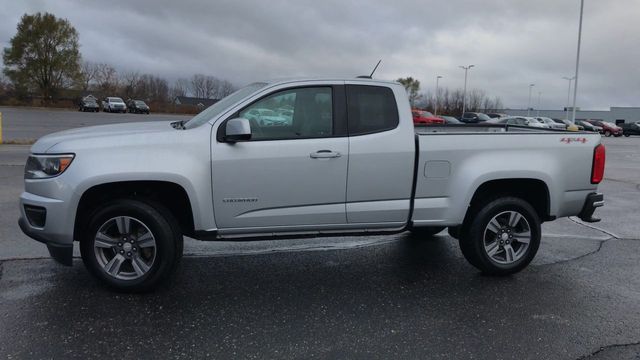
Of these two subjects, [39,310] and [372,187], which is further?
[372,187]

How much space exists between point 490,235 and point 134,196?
3.45 m

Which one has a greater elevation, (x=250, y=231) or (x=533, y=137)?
(x=533, y=137)

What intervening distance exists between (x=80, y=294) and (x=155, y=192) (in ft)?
3.53

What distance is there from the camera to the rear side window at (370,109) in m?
4.73

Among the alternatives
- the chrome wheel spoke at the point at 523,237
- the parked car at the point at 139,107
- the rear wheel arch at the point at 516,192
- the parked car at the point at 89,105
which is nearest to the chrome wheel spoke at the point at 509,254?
the chrome wheel spoke at the point at 523,237

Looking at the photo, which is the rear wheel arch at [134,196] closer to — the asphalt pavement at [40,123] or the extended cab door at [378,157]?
the extended cab door at [378,157]

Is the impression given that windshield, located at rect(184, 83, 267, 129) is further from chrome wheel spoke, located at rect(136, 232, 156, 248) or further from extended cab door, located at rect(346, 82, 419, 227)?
chrome wheel spoke, located at rect(136, 232, 156, 248)

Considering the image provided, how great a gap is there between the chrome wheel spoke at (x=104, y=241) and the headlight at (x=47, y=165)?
2.05ft

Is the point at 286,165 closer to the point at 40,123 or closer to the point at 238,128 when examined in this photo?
the point at 238,128

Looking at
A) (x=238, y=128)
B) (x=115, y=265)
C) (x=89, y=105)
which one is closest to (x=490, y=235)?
(x=238, y=128)

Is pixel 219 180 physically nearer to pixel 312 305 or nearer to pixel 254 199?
pixel 254 199

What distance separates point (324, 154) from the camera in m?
4.52

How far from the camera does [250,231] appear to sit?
179 inches

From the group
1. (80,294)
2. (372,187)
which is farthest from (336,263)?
(80,294)
